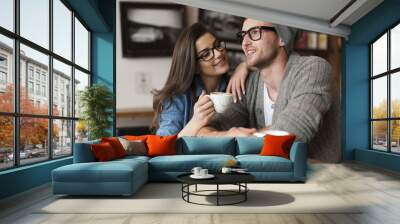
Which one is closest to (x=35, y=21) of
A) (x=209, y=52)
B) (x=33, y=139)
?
(x=33, y=139)

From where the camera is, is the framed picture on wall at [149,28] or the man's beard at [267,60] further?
the framed picture on wall at [149,28]

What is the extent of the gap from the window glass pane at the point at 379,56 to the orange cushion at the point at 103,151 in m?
5.78

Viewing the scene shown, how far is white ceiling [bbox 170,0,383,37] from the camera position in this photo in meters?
7.19

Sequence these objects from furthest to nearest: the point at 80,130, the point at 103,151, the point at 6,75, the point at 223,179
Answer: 1. the point at 80,130
2. the point at 103,151
3. the point at 6,75
4. the point at 223,179

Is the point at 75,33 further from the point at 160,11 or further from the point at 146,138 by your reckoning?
the point at 146,138

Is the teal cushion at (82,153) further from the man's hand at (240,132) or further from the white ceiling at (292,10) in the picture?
the white ceiling at (292,10)

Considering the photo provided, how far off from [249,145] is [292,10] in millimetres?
2735

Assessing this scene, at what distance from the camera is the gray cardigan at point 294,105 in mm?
7371

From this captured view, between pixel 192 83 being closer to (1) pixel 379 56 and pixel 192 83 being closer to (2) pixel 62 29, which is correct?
(2) pixel 62 29

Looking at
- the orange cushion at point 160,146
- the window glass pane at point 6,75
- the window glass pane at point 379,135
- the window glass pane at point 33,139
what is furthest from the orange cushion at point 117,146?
the window glass pane at point 379,135

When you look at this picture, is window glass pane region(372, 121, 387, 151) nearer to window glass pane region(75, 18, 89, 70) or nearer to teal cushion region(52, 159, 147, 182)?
teal cushion region(52, 159, 147, 182)

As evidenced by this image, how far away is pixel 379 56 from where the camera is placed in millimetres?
8422

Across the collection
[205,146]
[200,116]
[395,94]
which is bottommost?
[205,146]

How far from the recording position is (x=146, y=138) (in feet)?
21.4
